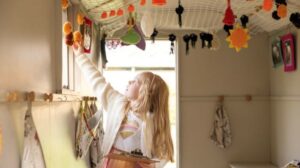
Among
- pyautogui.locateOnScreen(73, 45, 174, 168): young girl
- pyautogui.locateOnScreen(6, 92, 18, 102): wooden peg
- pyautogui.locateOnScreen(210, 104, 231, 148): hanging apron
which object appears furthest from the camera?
pyautogui.locateOnScreen(210, 104, 231, 148): hanging apron

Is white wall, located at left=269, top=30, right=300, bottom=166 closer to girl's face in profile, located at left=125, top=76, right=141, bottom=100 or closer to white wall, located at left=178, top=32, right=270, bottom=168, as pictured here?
white wall, located at left=178, top=32, right=270, bottom=168

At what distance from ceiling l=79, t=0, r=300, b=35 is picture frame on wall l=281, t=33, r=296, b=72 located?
0.13m

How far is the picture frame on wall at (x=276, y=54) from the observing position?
3228mm

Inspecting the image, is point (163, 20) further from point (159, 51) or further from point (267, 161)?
point (267, 161)

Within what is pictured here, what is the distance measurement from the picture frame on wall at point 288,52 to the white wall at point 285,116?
4 cm

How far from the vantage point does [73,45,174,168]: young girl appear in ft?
5.56

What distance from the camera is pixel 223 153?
11.8 feet

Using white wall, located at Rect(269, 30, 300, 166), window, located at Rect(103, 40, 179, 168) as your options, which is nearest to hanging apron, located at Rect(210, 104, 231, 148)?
white wall, located at Rect(269, 30, 300, 166)

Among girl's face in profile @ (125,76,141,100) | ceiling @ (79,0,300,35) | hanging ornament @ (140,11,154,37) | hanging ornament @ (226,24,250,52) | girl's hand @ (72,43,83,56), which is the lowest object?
girl's face in profile @ (125,76,141,100)

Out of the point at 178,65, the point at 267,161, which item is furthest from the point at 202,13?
the point at 267,161

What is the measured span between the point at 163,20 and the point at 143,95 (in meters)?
1.61

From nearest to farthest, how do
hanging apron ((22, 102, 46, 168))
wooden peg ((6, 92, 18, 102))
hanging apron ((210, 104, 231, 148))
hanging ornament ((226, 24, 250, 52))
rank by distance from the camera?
1. wooden peg ((6, 92, 18, 102))
2. hanging apron ((22, 102, 46, 168))
3. hanging ornament ((226, 24, 250, 52))
4. hanging apron ((210, 104, 231, 148))

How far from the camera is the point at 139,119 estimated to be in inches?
68.6

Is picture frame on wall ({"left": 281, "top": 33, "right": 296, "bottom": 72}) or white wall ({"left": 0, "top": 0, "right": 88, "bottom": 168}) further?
picture frame on wall ({"left": 281, "top": 33, "right": 296, "bottom": 72})
